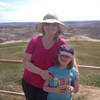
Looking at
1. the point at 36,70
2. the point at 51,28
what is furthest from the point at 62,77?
the point at 51,28

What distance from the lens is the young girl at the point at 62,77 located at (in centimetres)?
171

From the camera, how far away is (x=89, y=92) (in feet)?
16.1

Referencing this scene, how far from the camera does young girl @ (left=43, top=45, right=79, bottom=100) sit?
171cm

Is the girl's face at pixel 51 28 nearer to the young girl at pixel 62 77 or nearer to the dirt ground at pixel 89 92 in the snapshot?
the young girl at pixel 62 77

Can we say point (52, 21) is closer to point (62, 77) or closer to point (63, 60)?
point (63, 60)

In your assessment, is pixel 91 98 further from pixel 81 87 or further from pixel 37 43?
pixel 37 43

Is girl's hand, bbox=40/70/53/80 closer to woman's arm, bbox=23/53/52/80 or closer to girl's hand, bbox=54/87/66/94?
woman's arm, bbox=23/53/52/80

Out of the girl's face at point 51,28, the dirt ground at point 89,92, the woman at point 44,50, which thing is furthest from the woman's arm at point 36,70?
the dirt ground at point 89,92

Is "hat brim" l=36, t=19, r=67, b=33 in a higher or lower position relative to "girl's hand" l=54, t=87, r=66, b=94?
higher

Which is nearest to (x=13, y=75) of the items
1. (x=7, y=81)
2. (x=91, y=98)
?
(x=7, y=81)

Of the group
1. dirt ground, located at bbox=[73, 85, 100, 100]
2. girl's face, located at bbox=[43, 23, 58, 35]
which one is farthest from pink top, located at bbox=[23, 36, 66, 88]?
dirt ground, located at bbox=[73, 85, 100, 100]

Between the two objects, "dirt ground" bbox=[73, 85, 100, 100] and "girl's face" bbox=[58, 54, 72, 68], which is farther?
"dirt ground" bbox=[73, 85, 100, 100]

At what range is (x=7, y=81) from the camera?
538cm

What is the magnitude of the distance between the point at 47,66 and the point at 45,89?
25 centimetres
